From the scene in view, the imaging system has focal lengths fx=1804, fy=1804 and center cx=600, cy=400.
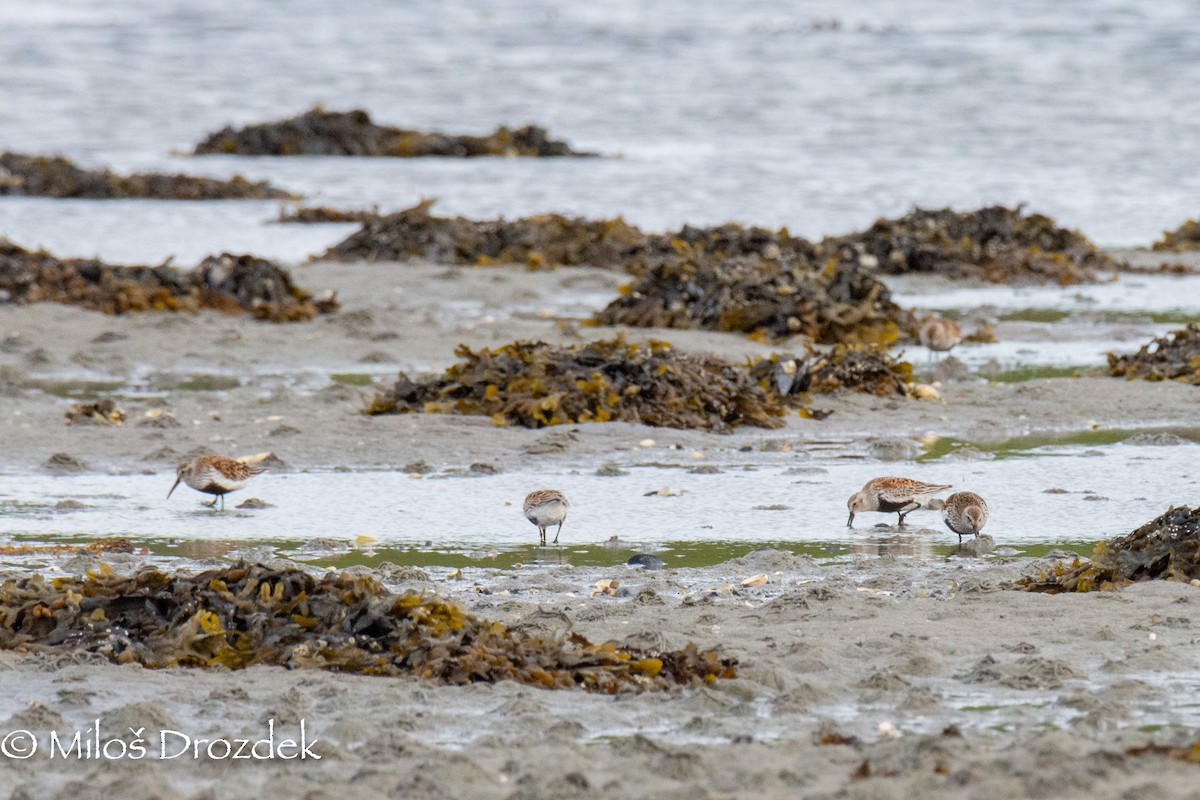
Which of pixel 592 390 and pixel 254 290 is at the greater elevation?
pixel 254 290

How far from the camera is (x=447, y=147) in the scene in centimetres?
2783

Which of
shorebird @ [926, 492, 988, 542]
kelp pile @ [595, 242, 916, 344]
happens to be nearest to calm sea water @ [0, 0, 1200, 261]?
kelp pile @ [595, 242, 916, 344]

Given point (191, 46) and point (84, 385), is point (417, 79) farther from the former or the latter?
point (84, 385)

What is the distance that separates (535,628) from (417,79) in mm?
32804

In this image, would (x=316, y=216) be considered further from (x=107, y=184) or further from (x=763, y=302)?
(x=763, y=302)

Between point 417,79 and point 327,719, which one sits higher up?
point 417,79

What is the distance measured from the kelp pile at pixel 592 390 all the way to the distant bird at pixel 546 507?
266 centimetres

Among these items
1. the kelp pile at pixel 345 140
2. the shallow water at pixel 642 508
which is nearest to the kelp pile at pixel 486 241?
the shallow water at pixel 642 508

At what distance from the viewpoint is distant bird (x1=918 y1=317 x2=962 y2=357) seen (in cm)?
1230

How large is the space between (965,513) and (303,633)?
2898 mm

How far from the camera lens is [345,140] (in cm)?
2823

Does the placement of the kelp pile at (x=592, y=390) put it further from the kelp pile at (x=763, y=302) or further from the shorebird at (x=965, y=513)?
the shorebird at (x=965, y=513)

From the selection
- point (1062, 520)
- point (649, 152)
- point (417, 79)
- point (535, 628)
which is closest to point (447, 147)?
point (649, 152)

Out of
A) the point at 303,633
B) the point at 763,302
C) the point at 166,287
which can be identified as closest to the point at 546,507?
the point at 303,633
